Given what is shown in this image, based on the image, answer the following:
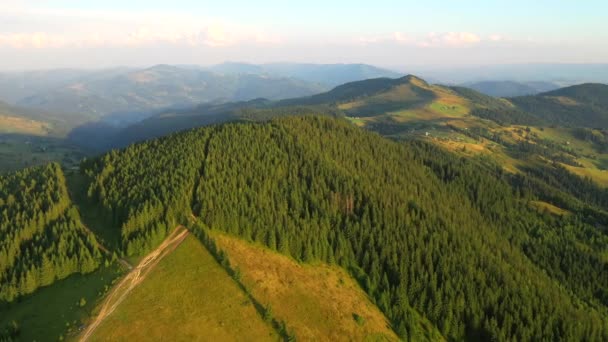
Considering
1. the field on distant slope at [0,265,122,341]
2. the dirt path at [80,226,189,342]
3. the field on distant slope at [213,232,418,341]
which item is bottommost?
the field on distant slope at [213,232,418,341]

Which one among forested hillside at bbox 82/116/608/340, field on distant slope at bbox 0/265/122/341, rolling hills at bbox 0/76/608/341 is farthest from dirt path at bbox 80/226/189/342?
forested hillside at bbox 82/116/608/340

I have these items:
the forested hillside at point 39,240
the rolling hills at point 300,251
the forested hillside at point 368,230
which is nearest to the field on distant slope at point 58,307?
the rolling hills at point 300,251

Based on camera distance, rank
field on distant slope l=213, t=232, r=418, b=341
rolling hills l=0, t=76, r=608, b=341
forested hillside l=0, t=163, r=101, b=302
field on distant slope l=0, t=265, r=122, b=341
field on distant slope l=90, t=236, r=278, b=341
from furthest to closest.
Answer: rolling hills l=0, t=76, r=608, b=341 < field on distant slope l=213, t=232, r=418, b=341 < forested hillside l=0, t=163, r=101, b=302 < field on distant slope l=90, t=236, r=278, b=341 < field on distant slope l=0, t=265, r=122, b=341

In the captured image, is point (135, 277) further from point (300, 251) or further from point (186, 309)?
point (300, 251)

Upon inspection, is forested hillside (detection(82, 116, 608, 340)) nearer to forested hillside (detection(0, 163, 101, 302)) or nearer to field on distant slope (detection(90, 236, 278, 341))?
forested hillside (detection(0, 163, 101, 302))

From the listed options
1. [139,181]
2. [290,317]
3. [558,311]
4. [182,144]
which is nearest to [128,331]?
[290,317]

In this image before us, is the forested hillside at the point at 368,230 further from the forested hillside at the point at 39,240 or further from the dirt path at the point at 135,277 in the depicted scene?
the forested hillside at the point at 39,240

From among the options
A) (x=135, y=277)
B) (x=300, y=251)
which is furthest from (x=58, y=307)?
(x=300, y=251)
